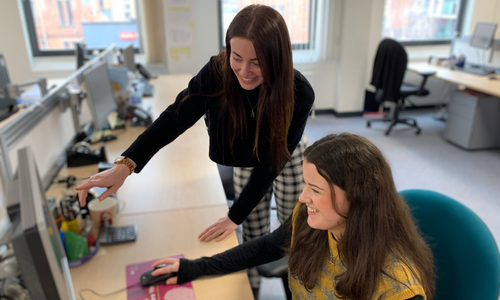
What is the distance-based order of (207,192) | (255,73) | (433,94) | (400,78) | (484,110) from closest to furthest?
(255,73) → (207,192) → (484,110) → (400,78) → (433,94)

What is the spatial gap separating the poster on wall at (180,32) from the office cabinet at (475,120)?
2786 mm

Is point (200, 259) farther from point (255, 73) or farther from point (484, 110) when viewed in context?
point (484, 110)

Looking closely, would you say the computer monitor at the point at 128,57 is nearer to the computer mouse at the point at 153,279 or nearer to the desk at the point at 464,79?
the computer mouse at the point at 153,279

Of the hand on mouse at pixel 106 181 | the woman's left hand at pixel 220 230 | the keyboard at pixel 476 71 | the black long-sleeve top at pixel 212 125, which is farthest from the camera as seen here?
the keyboard at pixel 476 71

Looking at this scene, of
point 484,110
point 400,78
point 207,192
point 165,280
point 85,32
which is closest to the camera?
point 165,280

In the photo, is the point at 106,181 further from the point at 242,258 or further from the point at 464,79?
the point at 464,79

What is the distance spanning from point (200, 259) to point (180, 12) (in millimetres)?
3268

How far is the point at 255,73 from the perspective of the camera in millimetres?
756

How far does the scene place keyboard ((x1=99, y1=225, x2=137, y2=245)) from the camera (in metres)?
1.28

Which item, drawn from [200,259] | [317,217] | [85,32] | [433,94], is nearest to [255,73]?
[317,217]

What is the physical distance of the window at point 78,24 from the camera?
13.3ft

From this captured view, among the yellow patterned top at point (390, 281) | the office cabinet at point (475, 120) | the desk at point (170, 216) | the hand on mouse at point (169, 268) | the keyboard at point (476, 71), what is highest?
the yellow patterned top at point (390, 281)

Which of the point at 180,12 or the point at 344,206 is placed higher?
the point at 180,12

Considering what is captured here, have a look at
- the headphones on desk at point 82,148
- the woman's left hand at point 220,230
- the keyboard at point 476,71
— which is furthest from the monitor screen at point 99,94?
the keyboard at point 476,71
